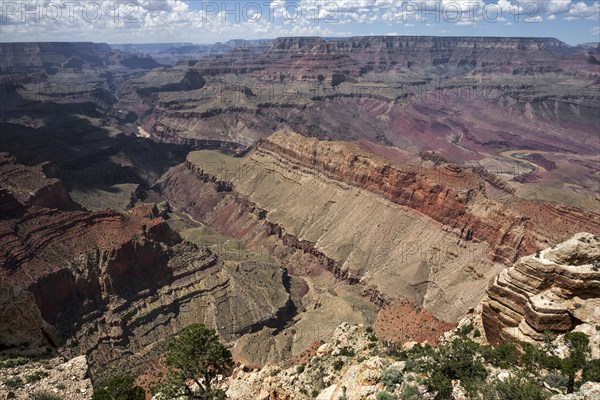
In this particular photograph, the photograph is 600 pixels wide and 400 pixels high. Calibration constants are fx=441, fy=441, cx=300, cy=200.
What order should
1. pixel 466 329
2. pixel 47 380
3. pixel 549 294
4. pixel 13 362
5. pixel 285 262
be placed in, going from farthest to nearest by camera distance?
pixel 285 262
pixel 466 329
pixel 549 294
pixel 13 362
pixel 47 380

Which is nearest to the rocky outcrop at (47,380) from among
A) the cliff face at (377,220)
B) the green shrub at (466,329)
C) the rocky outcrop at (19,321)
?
the rocky outcrop at (19,321)

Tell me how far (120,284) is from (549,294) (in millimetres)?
52084

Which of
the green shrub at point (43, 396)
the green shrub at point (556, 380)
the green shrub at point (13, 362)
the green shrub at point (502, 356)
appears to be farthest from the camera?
the green shrub at point (13, 362)

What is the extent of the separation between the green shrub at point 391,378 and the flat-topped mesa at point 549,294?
962 cm

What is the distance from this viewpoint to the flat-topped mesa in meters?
26.5

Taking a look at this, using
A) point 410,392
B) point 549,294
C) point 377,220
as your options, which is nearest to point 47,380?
point 410,392

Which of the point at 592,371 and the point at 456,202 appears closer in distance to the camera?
the point at 592,371

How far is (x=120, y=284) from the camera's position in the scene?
6022cm

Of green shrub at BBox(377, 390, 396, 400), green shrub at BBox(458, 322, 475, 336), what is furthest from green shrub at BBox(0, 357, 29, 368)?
green shrub at BBox(458, 322, 475, 336)

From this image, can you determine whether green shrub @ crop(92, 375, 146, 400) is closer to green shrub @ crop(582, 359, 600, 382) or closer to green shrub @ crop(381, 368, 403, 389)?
green shrub @ crop(381, 368, 403, 389)

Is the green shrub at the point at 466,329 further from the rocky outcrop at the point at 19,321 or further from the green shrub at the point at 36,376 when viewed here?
the rocky outcrop at the point at 19,321

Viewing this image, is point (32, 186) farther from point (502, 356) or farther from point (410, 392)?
point (502, 356)

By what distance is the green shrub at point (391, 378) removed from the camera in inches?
899

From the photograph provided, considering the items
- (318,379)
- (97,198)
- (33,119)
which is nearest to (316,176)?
(97,198)
